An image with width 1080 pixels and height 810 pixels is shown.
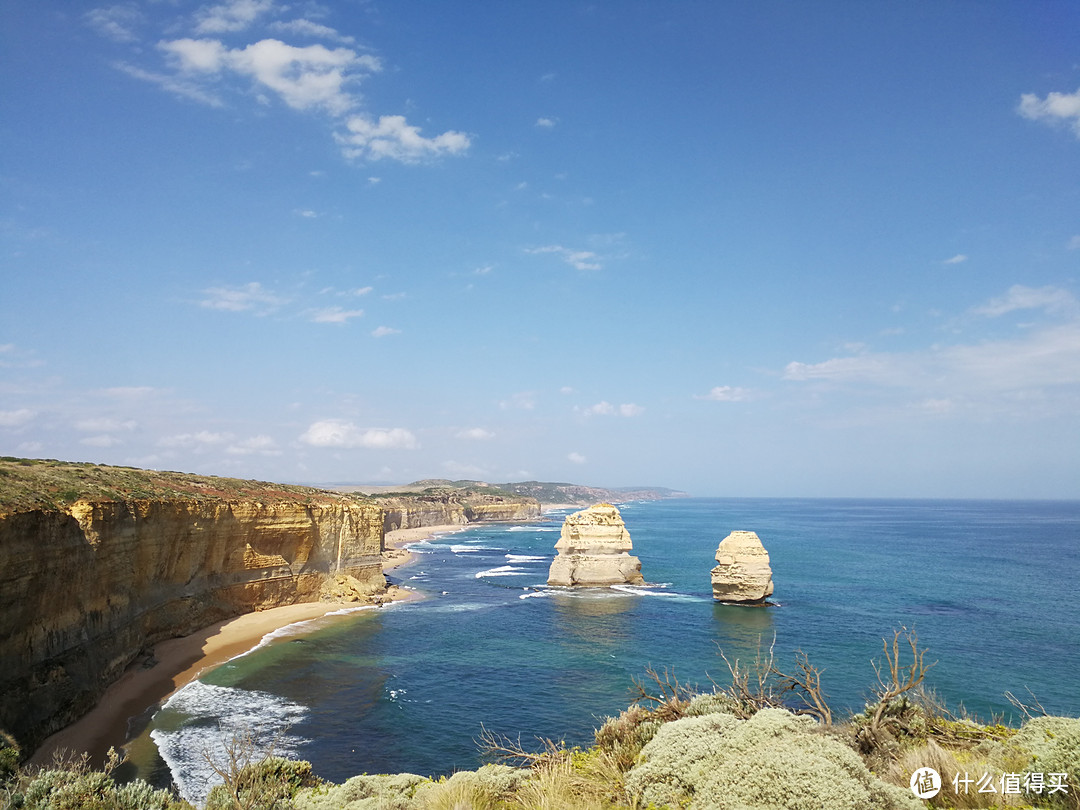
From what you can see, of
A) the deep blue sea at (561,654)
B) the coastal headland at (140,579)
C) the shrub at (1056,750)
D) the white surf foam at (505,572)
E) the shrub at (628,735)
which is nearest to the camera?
the shrub at (1056,750)

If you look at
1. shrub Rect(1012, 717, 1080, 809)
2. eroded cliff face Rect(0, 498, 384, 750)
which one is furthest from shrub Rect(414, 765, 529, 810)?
eroded cliff face Rect(0, 498, 384, 750)

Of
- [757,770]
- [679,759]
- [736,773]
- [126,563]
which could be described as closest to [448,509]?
[126,563]

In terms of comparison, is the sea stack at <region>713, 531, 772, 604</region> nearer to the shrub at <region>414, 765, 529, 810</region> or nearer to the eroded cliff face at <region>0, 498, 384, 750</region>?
the eroded cliff face at <region>0, 498, 384, 750</region>

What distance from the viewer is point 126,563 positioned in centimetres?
2769

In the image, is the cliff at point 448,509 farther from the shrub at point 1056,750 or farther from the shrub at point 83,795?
the shrub at point 1056,750

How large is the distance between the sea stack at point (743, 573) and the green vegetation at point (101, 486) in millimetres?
31382

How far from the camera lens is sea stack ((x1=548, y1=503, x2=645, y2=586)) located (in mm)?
55531

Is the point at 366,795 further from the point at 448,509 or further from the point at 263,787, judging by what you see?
the point at 448,509

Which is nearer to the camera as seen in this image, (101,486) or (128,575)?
(128,575)

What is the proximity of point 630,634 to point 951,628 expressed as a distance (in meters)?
20.9

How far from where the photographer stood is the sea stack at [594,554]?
55.5m

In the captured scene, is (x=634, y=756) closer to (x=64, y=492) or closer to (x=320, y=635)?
(x=64, y=492)

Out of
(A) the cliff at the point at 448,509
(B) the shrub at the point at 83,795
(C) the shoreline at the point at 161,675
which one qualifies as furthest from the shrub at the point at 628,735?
(A) the cliff at the point at 448,509

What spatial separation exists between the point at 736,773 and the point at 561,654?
90.9 feet
